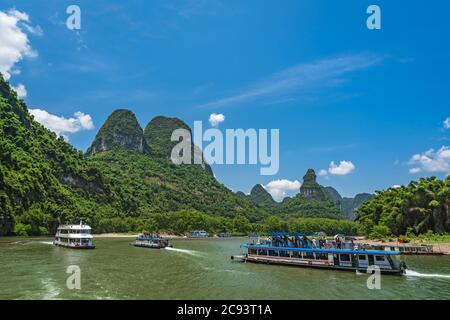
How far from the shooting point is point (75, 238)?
7512cm

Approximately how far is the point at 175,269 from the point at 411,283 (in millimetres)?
26782

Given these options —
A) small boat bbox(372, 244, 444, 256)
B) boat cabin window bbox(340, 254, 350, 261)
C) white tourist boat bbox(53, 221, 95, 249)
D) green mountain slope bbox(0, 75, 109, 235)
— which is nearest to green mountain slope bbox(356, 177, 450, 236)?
small boat bbox(372, 244, 444, 256)

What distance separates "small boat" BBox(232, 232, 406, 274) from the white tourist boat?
35.0 metres

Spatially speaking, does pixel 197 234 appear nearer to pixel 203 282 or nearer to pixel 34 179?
pixel 34 179

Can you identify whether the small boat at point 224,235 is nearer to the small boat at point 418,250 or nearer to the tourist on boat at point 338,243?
the small boat at point 418,250

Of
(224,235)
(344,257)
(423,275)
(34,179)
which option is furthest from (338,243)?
(224,235)

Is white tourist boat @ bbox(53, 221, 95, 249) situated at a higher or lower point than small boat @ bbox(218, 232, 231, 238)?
higher

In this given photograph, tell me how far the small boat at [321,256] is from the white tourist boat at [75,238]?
35029 millimetres

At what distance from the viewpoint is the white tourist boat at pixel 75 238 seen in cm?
7425

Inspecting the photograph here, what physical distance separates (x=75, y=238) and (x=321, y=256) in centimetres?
5183

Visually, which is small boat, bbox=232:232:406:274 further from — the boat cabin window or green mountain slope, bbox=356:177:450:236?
green mountain slope, bbox=356:177:450:236

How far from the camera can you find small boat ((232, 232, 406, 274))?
4234 cm
